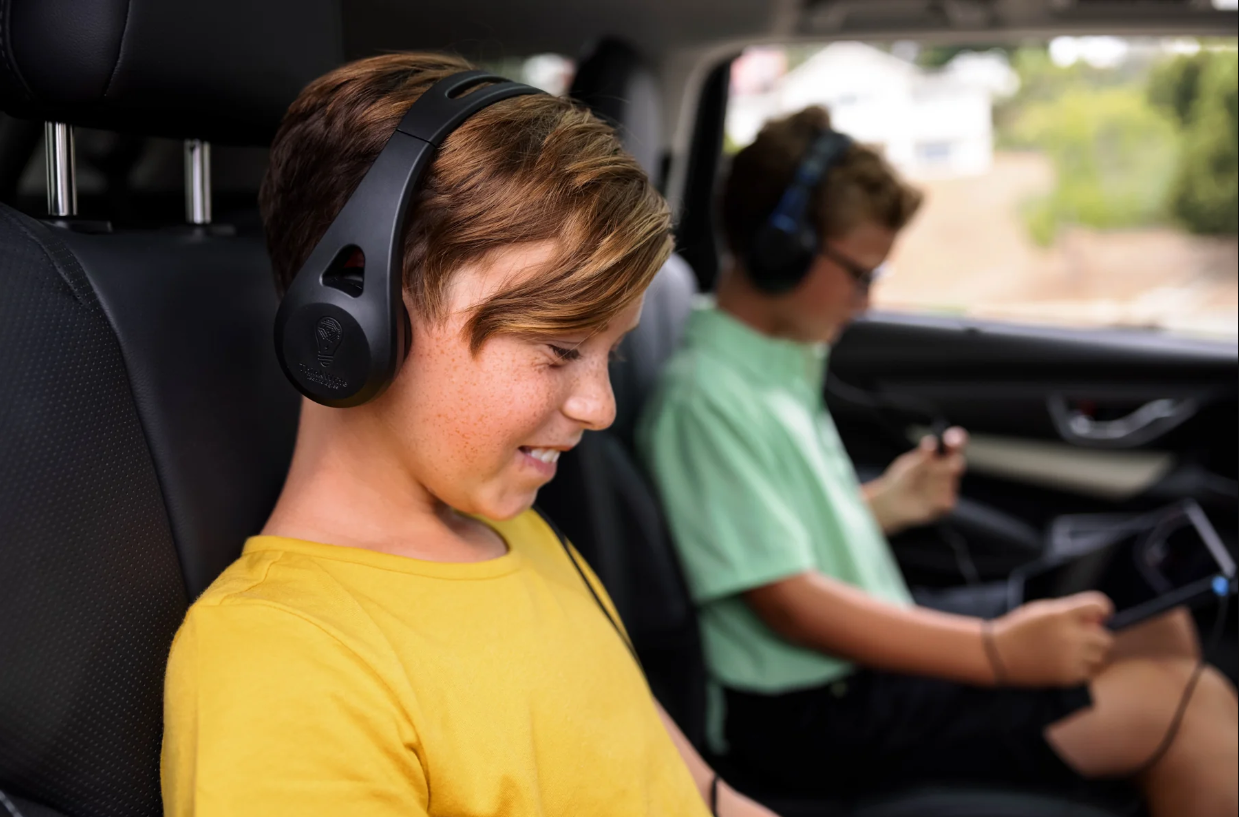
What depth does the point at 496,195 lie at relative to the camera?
78cm

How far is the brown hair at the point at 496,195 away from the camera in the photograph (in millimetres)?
784

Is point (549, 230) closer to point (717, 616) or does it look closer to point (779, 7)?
point (717, 616)

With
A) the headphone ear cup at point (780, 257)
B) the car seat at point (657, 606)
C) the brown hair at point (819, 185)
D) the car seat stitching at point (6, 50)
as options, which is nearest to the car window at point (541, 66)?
the brown hair at point (819, 185)

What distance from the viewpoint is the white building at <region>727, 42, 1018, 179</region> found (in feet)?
7.03

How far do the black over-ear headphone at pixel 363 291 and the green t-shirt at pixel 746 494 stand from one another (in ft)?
2.46

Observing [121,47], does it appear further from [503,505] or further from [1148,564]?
[1148,564]

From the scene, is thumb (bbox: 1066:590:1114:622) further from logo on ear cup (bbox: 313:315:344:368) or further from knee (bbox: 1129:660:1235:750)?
logo on ear cup (bbox: 313:315:344:368)

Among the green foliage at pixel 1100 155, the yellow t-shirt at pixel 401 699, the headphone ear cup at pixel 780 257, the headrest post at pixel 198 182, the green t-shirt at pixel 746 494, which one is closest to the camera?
the yellow t-shirt at pixel 401 699

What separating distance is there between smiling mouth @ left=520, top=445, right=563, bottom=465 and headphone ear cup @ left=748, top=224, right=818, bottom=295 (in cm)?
76

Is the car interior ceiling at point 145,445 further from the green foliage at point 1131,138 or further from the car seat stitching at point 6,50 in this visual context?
the green foliage at point 1131,138

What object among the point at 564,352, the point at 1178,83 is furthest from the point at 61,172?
the point at 1178,83

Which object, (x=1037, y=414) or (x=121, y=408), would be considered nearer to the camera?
(x=121, y=408)

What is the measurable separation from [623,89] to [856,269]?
16.6 inches

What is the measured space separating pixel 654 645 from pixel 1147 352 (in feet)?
4.89
